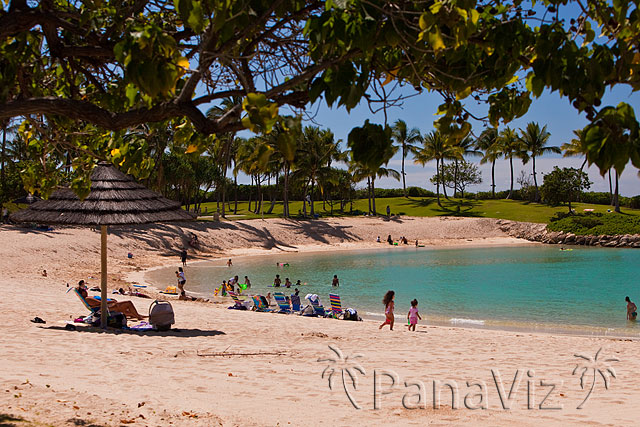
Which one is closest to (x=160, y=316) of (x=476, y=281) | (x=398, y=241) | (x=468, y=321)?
(x=468, y=321)

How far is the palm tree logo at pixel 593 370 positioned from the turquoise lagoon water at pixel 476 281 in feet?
18.6

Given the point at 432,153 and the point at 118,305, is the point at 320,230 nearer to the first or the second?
the point at 432,153

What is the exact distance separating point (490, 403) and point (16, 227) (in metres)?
30.6

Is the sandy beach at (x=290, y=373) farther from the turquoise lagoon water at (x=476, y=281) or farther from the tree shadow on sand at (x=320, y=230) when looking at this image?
the tree shadow on sand at (x=320, y=230)

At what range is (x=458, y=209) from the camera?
186ft

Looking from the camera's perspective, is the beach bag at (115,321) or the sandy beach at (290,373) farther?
the beach bag at (115,321)

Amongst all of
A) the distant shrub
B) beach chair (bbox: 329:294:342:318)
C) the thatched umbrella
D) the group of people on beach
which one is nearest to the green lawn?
the distant shrub

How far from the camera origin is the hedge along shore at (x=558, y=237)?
44250 mm

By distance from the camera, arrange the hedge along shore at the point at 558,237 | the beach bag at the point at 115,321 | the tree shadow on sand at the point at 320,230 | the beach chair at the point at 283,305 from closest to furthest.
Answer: the beach bag at the point at 115,321 < the beach chair at the point at 283,305 < the hedge along shore at the point at 558,237 < the tree shadow on sand at the point at 320,230

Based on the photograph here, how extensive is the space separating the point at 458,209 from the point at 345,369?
50.5 metres

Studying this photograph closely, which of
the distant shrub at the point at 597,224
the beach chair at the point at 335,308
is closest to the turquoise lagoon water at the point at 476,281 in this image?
the beach chair at the point at 335,308

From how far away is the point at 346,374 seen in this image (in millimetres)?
8094

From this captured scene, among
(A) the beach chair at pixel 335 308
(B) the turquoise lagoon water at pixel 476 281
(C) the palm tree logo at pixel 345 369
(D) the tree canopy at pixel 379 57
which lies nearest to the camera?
(D) the tree canopy at pixel 379 57

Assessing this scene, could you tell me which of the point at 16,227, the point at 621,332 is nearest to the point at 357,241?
the point at 16,227
